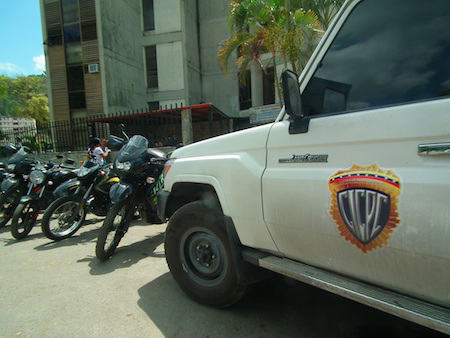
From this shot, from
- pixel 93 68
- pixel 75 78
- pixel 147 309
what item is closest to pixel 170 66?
pixel 93 68

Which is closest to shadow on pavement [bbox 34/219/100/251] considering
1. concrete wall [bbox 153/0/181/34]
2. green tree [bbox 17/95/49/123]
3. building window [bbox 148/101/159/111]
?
building window [bbox 148/101/159/111]

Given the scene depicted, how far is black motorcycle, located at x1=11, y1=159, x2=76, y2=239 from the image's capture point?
15.4 feet

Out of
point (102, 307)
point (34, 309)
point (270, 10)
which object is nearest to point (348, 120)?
point (102, 307)

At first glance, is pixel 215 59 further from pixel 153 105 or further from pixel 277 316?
pixel 277 316

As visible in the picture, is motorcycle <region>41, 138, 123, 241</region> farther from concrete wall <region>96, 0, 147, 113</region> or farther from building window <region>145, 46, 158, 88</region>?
building window <region>145, 46, 158, 88</region>

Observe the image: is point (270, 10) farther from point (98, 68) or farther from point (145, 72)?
point (145, 72)

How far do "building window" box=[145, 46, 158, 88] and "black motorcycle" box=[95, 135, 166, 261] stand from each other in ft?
58.5

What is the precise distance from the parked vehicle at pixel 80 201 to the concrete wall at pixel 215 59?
15719mm

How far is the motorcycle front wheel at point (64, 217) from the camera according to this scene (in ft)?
14.5

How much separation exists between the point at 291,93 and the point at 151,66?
2082cm

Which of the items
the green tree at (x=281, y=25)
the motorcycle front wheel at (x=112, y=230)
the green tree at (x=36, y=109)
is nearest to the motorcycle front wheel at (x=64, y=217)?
the motorcycle front wheel at (x=112, y=230)

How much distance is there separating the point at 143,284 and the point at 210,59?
20.3 m

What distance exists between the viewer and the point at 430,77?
4.39ft

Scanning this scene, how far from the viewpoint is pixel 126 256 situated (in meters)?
3.76
